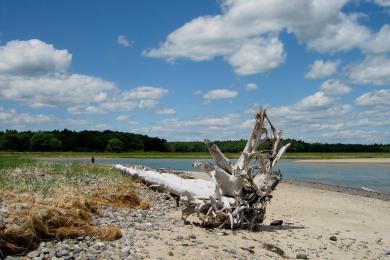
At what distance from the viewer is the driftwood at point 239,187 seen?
13039 millimetres

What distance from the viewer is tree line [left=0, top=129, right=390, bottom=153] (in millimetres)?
133375

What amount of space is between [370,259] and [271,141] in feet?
15.9

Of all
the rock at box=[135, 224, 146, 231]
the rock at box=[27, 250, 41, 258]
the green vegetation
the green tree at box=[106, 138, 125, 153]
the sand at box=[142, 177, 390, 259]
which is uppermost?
the green tree at box=[106, 138, 125, 153]

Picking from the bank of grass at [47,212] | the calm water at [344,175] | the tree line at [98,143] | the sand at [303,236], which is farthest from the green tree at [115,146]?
the bank of grass at [47,212]

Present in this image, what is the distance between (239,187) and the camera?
44.9ft

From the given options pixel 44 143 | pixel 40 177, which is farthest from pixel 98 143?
pixel 40 177

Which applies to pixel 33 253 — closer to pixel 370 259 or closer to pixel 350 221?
pixel 370 259

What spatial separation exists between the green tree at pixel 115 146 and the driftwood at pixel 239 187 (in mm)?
127229

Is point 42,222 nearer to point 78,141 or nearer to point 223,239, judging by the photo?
point 223,239

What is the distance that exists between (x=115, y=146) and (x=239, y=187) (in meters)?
129

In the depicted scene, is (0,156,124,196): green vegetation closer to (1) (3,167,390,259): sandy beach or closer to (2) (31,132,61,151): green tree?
(1) (3,167,390,259): sandy beach

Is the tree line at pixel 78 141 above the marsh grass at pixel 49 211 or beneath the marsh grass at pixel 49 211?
above

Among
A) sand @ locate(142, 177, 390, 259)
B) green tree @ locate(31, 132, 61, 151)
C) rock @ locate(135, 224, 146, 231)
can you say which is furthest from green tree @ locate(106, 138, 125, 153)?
rock @ locate(135, 224, 146, 231)

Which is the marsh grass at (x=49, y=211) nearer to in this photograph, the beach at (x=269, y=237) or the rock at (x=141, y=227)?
the beach at (x=269, y=237)
